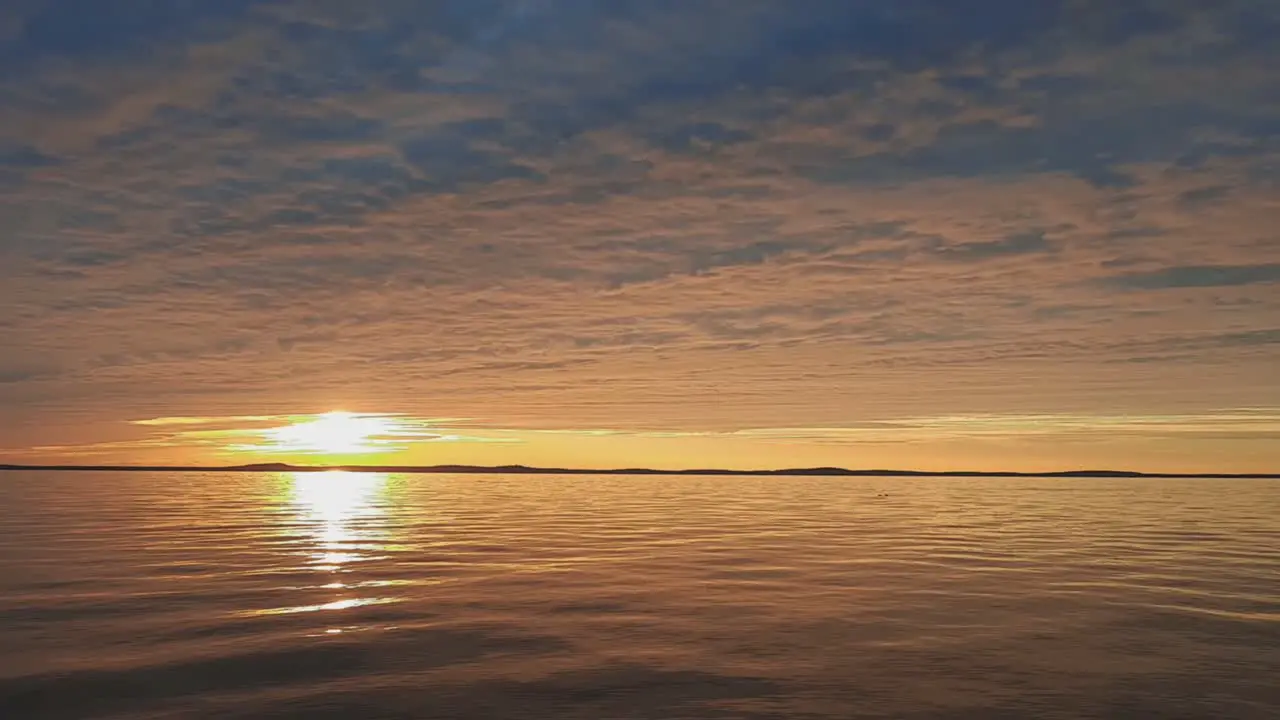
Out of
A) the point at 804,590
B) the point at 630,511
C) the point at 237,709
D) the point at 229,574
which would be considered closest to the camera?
the point at 237,709

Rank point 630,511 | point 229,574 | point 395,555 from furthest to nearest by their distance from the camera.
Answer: point 630,511 → point 395,555 → point 229,574

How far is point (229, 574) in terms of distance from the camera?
72.9ft

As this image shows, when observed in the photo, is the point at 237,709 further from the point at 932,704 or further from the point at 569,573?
the point at 569,573

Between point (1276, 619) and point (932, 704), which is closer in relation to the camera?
point (932, 704)

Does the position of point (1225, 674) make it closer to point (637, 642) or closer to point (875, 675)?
point (875, 675)

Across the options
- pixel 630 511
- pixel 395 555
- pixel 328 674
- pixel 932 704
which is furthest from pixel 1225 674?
pixel 630 511

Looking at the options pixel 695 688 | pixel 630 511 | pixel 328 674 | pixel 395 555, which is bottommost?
pixel 695 688

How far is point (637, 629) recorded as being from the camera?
15.3 metres

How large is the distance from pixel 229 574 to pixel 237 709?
13231mm

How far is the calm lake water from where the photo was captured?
35.4 feet

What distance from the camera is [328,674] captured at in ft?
39.2

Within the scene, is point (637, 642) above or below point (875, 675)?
above

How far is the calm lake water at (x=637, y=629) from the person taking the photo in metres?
10.8

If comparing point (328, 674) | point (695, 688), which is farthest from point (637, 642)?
point (328, 674)
